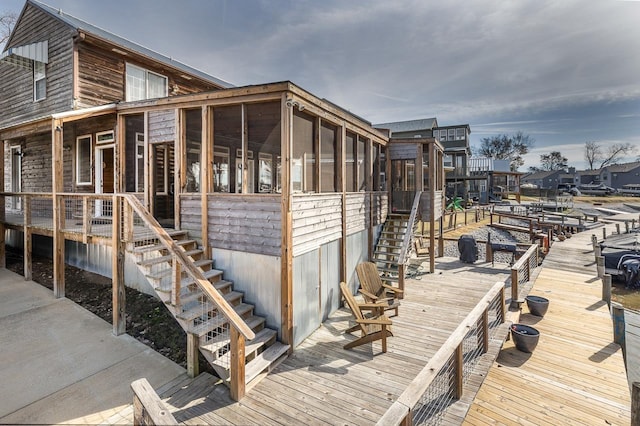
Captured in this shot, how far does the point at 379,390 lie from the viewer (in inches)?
175

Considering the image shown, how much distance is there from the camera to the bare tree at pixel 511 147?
55.7 meters

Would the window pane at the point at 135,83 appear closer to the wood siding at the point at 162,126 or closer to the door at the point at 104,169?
the door at the point at 104,169

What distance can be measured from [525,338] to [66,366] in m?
8.14

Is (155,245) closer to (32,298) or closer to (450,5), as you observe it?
(32,298)

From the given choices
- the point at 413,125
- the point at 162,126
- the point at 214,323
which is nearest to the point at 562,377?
the point at 214,323

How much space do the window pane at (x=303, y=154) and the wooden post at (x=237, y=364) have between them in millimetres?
2781

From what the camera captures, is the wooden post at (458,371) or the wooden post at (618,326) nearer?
the wooden post at (458,371)

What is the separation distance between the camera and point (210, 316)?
5.41 meters

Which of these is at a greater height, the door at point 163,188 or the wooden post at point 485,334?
the door at point 163,188

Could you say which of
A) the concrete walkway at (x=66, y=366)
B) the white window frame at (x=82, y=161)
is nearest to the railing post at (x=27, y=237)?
the white window frame at (x=82, y=161)

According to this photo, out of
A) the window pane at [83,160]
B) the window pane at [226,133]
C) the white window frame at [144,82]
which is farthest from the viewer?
the white window frame at [144,82]

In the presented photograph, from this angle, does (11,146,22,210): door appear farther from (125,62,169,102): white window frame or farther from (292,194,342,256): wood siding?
(292,194,342,256): wood siding

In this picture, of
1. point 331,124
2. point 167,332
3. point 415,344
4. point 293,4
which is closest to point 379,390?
point 415,344

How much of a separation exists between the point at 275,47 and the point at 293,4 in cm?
343
